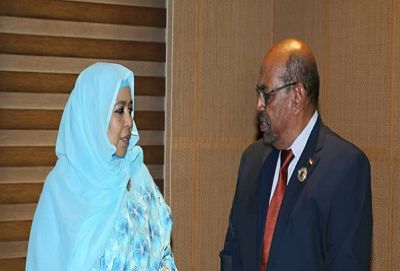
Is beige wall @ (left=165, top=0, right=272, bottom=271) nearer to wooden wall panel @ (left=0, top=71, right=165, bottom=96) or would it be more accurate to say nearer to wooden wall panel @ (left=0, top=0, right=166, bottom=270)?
wooden wall panel @ (left=0, top=0, right=166, bottom=270)

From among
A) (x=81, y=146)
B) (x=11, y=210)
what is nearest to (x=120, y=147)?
(x=81, y=146)

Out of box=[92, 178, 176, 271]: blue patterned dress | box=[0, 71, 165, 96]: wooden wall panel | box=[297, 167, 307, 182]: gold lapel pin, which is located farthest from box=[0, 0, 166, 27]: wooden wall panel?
box=[297, 167, 307, 182]: gold lapel pin

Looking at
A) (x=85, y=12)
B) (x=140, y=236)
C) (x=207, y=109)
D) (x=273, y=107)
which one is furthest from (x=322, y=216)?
(x=85, y=12)

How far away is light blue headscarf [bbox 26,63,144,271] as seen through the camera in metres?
2.68

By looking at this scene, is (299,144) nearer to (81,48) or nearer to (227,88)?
(227,88)

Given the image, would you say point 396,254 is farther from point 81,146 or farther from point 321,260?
point 81,146

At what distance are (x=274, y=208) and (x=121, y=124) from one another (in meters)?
0.78

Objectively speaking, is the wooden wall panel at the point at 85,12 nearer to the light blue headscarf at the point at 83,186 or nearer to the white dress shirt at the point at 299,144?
the light blue headscarf at the point at 83,186

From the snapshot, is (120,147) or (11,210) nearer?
(120,147)

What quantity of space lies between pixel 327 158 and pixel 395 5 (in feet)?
4.69

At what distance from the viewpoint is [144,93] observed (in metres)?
4.70

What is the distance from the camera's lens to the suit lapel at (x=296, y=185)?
2934 mm

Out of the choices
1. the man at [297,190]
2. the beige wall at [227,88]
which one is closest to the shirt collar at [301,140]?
the man at [297,190]

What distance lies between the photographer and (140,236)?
9.21 ft
